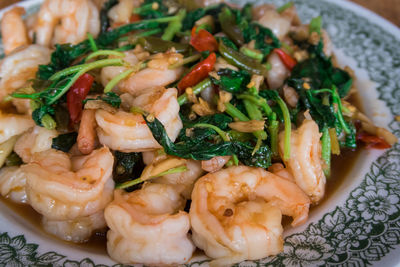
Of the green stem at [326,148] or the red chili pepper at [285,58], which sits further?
the red chili pepper at [285,58]

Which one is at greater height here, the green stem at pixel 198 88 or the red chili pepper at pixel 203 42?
the red chili pepper at pixel 203 42

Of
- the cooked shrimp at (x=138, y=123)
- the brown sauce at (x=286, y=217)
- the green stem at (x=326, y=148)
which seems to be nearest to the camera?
the cooked shrimp at (x=138, y=123)

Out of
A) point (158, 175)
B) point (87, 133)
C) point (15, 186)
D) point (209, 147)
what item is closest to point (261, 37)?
point (209, 147)

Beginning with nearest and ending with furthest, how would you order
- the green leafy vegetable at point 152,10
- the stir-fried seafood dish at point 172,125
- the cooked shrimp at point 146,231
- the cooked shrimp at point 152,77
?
the cooked shrimp at point 146,231, the stir-fried seafood dish at point 172,125, the cooked shrimp at point 152,77, the green leafy vegetable at point 152,10

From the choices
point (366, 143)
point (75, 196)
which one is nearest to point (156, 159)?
point (75, 196)

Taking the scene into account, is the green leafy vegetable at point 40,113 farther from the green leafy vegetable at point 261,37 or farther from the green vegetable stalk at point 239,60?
the green leafy vegetable at point 261,37

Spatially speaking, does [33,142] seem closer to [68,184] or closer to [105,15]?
[68,184]

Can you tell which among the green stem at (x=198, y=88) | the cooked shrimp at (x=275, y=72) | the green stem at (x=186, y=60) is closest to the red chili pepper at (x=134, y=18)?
the green stem at (x=186, y=60)
